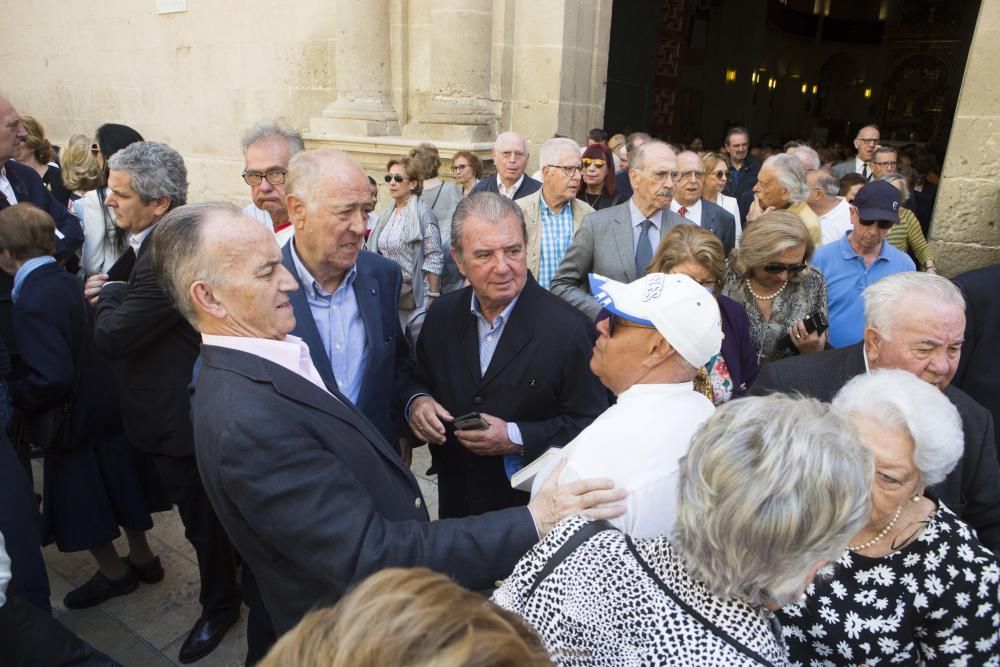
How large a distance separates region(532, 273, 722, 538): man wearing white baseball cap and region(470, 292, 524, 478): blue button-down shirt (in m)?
0.69

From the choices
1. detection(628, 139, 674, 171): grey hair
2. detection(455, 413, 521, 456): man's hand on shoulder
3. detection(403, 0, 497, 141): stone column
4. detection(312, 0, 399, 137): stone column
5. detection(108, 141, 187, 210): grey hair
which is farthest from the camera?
detection(312, 0, 399, 137): stone column

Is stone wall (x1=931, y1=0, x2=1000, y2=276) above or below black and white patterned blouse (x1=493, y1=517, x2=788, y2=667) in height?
above

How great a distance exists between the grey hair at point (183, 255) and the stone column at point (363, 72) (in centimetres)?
555

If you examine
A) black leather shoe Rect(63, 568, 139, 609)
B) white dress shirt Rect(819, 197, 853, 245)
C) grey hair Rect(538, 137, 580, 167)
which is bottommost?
black leather shoe Rect(63, 568, 139, 609)

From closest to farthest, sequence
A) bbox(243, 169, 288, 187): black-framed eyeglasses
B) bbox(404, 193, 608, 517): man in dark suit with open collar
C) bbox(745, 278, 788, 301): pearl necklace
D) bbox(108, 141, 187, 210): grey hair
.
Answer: bbox(404, 193, 608, 517): man in dark suit with open collar → bbox(108, 141, 187, 210): grey hair → bbox(745, 278, 788, 301): pearl necklace → bbox(243, 169, 288, 187): black-framed eyeglasses

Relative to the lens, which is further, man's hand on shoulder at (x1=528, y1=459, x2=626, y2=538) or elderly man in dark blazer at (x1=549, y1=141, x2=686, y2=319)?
elderly man in dark blazer at (x1=549, y1=141, x2=686, y2=319)

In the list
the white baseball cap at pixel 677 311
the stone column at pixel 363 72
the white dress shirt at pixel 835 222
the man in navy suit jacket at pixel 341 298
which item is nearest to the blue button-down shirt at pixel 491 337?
the man in navy suit jacket at pixel 341 298

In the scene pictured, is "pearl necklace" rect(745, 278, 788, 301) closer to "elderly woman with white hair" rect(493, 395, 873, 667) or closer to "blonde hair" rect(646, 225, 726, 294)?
"blonde hair" rect(646, 225, 726, 294)

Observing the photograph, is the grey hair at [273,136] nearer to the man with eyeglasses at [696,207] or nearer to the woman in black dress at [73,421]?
the woman in black dress at [73,421]

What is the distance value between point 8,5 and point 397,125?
9.04 meters

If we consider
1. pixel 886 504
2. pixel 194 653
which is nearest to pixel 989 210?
pixel 886 504

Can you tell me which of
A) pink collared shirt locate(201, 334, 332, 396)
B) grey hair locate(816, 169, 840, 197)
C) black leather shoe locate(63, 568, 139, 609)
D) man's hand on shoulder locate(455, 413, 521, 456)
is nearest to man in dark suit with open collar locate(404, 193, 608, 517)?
man's hand on shoulder locate(455, 413, 521, 456)

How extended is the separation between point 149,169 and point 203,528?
1528 millimetres

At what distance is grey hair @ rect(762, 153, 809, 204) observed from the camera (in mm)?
4605
